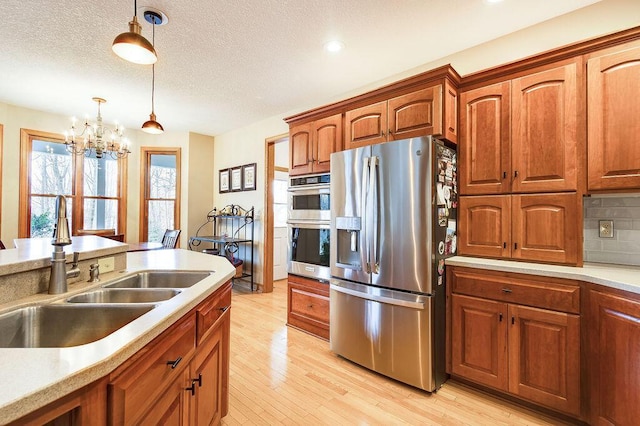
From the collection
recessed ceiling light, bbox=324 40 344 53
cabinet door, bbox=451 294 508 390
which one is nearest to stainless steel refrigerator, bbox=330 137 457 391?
cabinet door, bbox=451 294 508 390

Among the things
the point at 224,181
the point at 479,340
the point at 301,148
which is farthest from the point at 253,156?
the point at 479,340

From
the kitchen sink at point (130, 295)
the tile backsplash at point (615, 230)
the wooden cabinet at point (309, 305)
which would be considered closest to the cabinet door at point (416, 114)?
the tile backsplash at point (615, 230)

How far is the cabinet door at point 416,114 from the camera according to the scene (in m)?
2.21

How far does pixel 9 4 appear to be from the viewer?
217 cm

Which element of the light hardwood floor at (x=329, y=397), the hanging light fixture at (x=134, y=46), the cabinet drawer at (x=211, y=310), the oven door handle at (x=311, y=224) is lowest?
the light hardwood floor at (x=329, y=397)

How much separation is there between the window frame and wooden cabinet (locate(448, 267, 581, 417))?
4984 millimetres

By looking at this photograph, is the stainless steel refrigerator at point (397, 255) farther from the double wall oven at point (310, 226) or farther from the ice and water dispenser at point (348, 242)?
the double wall oven at point (310, 226)

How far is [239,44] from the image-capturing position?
104 inches

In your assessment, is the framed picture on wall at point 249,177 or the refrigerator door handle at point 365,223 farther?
the framed picture on wall at point 249,177

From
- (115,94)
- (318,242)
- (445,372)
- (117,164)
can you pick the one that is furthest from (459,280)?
(117,164)

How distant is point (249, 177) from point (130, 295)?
3761mm

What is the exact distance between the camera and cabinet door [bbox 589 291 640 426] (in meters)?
1.50

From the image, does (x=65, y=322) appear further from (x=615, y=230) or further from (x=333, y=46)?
(x=615, y=230)

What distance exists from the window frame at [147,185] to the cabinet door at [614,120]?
5.69m
